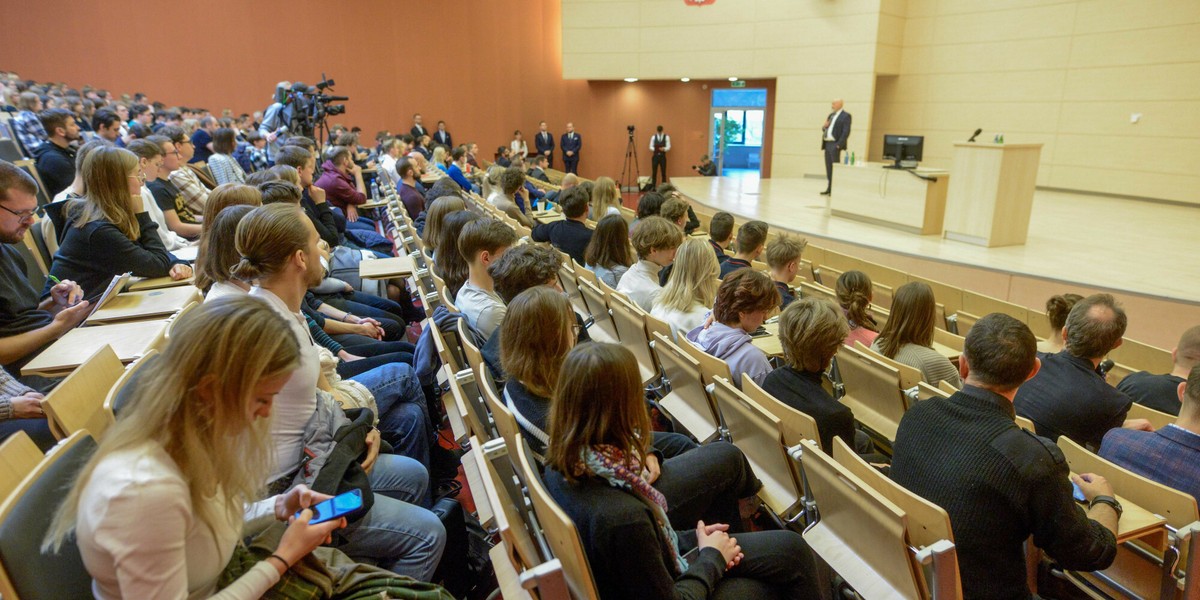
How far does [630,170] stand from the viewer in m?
16.5

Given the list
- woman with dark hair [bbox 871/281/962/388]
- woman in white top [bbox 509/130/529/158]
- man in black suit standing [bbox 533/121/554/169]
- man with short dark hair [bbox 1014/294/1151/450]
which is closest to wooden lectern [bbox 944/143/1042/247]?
man with short dark hair [bbox 1014/294/1151/450]

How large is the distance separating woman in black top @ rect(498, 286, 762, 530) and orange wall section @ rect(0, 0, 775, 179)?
1377 cm

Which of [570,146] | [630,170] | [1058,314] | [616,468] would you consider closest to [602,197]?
[1058,314]

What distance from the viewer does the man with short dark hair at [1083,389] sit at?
8.57 feet

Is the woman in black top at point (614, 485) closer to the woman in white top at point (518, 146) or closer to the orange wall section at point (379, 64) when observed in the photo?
the woman in white top at point (518, 146)

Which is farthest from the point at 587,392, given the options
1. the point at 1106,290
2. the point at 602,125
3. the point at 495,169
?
the point at 602,125

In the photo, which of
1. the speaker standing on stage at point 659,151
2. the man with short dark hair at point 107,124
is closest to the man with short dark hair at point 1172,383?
the man with short dark hair at point 107,124

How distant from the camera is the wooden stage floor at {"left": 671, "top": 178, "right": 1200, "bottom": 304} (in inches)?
226

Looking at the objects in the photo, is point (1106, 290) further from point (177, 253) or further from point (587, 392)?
point (177, 253)

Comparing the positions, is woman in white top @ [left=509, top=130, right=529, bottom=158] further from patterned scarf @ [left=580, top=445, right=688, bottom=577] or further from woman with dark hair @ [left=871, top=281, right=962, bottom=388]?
patterned scarf @ [left=580, top=445, right=688, bottom=577]

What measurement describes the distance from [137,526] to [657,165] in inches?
599

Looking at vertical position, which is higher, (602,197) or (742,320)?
(602,197)

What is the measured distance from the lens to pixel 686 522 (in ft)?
6.78

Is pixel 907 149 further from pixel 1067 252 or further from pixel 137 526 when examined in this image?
pixel 137 526
